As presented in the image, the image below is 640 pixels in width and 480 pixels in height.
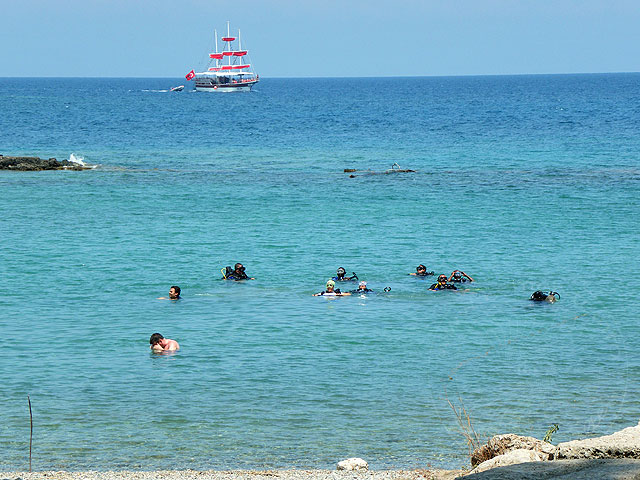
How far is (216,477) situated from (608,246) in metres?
26.4

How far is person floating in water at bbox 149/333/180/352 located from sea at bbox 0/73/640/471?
22cm

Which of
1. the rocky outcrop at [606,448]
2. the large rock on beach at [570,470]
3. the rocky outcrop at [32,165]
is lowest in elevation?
the rocky outcrop at [32,165]

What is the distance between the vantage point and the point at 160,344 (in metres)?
23.1

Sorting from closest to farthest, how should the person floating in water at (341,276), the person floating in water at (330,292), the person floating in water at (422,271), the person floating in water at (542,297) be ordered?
the person floating in water at (542,297), the person floating in water at (330,292), the person floating in water at (341,276), the person floating in water at (422,271)

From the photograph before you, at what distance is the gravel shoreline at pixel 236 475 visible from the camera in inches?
561

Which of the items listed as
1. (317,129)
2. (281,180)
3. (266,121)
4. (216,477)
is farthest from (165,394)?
(266,121)

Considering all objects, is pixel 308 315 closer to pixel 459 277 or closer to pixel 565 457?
pixel 459 277

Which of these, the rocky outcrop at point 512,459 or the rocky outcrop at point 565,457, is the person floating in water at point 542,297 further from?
the rocky outcrop at point 512,459

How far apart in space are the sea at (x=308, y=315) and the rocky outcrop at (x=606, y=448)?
Answer: 3682 millimetres

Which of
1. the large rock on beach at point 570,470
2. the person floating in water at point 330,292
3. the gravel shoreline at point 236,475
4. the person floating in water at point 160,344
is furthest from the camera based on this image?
the person floating in water at point 330,292

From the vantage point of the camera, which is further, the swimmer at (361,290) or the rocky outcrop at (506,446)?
the swimmer at (361,290)

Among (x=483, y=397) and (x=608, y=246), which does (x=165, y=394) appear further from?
(x=608, y=246)

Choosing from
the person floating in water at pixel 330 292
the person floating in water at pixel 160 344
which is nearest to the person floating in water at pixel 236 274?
the person floating in water at pixel 330 292

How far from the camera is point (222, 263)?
3431cm
